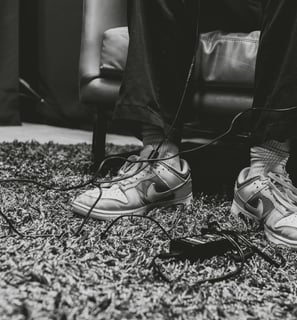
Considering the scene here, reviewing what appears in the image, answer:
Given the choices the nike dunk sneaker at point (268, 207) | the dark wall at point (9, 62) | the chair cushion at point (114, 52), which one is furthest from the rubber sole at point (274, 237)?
the dark wall at point (9, 62)

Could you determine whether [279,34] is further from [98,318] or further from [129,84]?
[98,318]

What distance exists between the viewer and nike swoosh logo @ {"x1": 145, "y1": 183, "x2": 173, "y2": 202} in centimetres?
82

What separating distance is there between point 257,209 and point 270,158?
95 mm

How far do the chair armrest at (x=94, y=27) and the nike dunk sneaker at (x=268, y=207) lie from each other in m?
0.52

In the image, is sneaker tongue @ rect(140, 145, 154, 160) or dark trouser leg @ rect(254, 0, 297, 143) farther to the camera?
sneaker tongue @ rect(140, 145, 154, 160)

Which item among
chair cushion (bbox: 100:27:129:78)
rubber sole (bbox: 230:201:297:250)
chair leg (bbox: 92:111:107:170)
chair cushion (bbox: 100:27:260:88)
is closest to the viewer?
rubber sole (bbox: 230:201:297:250)

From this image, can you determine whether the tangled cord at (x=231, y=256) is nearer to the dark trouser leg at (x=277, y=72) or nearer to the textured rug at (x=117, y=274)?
the textured rug at (x=117, y=274)

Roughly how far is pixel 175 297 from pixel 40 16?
2235 mm

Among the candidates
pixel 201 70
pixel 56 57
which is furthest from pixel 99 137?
pixel 56 57

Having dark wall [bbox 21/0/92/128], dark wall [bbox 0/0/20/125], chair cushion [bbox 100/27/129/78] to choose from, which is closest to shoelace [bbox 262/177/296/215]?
chair cushion [bbox 100/27/129/78]

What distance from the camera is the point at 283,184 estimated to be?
2.56 feet

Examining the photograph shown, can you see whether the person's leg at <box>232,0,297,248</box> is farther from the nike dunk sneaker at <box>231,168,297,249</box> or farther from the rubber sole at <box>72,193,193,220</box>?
the rubber sole at <box>72,193,193,220</box>

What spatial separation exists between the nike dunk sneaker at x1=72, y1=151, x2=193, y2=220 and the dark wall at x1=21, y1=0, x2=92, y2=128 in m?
1.56

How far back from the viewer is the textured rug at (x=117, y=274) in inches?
18.1
